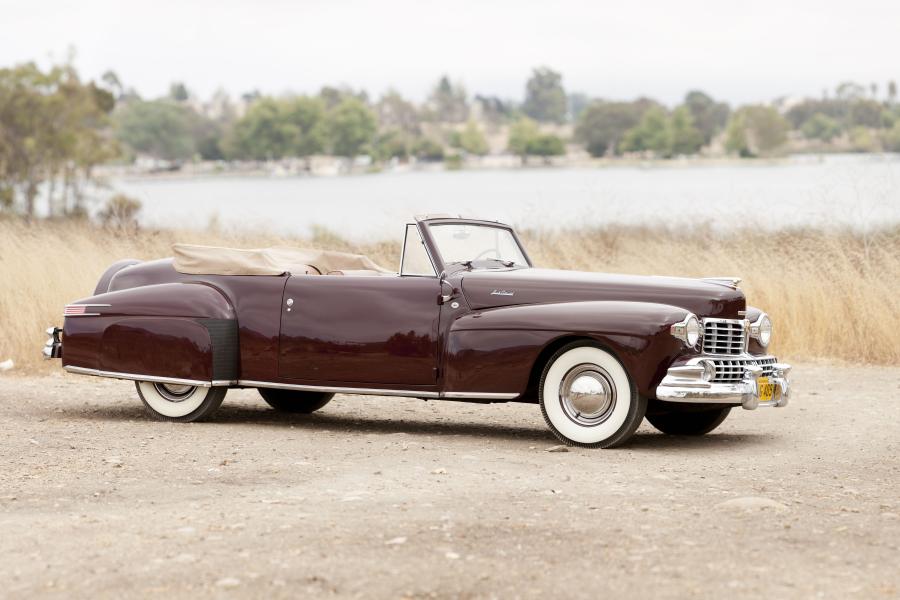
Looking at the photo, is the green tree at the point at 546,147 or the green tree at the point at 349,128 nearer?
the green tree at the point at 349,128

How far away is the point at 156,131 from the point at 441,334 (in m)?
154

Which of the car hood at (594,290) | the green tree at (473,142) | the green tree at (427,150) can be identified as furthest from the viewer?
the green tree at (473,142)

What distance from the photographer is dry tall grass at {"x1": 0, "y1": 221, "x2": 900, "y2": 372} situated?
45.5 feet

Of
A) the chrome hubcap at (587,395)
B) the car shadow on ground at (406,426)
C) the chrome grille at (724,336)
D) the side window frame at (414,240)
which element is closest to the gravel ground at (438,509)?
the car shadow on ground at (406,426)

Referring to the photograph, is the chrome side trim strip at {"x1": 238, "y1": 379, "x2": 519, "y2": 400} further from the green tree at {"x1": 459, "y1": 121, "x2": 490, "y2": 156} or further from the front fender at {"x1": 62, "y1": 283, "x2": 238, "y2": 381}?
the green tree at {"x1": 459, "y1": 121, "x2": 490, "y2": 156}

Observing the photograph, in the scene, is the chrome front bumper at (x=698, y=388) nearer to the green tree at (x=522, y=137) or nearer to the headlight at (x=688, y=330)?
the headlight at (x=688, y=330)

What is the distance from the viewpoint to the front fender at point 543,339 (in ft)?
26.1

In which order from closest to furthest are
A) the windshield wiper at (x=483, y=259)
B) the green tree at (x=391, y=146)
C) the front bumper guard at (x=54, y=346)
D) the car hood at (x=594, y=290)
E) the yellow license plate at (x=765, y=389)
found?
the yellow license plate at (x=765, y=389)
the car hood at (x=594, y=290)
the windshield wiper at (x=483, y=259)
the front bumper guard at (x=54, y=346)
the green tree at (x=391, y=146)

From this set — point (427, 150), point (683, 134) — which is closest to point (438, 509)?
point (683, 134)

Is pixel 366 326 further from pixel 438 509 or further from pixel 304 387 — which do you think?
pixel 438 509

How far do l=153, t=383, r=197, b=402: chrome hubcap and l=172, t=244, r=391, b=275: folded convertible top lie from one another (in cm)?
86

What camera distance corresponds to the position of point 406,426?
31.3ft

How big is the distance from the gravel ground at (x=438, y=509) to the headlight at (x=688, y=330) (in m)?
0.73

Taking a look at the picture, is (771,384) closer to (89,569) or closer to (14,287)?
(89,569)
